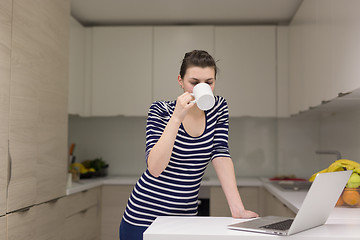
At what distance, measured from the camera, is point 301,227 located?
1.29 meters

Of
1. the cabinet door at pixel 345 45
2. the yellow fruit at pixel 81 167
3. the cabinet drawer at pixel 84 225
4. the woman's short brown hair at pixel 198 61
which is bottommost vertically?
the cabinet drawer at pixel 84 225

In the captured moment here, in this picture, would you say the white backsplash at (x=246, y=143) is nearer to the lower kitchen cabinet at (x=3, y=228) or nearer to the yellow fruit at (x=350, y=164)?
the yellow fruit at (x=350, y=164)

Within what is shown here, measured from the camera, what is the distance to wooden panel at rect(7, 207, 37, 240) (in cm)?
221

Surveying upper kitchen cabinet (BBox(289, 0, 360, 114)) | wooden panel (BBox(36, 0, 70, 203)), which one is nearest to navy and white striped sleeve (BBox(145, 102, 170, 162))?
upper kitchen cabinet (BBox(289, 0, 360, 114))

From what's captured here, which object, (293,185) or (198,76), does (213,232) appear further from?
(293,185)

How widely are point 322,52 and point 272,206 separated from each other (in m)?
1.21

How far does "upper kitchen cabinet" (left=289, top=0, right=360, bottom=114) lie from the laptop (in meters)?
0.84

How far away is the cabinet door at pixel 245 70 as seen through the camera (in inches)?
159

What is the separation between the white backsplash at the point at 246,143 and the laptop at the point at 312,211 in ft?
9.11

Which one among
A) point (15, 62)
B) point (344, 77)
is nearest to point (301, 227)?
point (344, 77)

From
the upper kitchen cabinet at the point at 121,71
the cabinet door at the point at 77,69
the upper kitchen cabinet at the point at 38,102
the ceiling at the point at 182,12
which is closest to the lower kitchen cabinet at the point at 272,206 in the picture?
the upper kitchen cabinet at the point at 121,71

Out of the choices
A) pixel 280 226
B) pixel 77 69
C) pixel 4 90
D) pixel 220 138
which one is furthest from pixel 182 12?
pixel 280 226

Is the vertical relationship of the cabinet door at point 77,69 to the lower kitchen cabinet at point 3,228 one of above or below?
above

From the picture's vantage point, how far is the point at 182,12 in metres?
3.88
